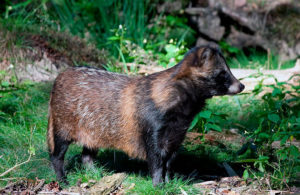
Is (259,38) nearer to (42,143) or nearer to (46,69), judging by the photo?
(46,69)

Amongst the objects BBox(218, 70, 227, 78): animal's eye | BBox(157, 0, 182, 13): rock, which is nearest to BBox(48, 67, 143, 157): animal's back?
BBox(218, 70, 227, 78): animal's eye

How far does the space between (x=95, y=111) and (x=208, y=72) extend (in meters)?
1.52

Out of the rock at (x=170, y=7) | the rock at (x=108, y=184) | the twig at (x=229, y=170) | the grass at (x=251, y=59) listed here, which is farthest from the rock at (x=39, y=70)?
the grass at (x=251, y=59)

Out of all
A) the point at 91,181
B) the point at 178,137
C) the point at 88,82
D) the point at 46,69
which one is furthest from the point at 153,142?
the point at 46,69

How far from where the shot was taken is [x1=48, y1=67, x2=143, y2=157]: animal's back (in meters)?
5.13

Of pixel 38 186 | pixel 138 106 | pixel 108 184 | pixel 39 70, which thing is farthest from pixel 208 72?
pixel 39 70

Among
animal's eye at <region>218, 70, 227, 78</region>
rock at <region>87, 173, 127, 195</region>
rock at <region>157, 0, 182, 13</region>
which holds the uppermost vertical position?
rock at <region>157, 0, 182, 13</region>

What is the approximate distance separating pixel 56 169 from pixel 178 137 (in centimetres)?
164

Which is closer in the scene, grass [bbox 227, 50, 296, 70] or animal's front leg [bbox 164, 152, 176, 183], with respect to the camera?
animal's front leg [bbox 164, 152, 176, 183]

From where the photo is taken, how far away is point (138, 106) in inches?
195

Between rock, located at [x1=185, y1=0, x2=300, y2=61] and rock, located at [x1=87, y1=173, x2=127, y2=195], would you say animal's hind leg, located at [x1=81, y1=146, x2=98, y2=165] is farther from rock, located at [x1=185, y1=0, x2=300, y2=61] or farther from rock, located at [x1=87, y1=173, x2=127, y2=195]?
rock, located at [x1=185, y1=0, x2=300, y2=61]

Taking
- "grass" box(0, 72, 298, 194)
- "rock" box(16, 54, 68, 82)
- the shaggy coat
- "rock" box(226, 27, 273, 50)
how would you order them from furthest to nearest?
"rock" box(226, 27, 273, 50), "rock" box(16, 54, 68, 82), "grass" box(0, 72, 298, 194), the shaggy coat

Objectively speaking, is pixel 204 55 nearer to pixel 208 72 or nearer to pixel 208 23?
pixel 208 72

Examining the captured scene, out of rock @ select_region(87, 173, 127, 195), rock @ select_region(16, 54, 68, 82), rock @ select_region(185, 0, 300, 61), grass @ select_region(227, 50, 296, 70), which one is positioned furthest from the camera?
rock @ select_region(185, 0, 300, 61)
